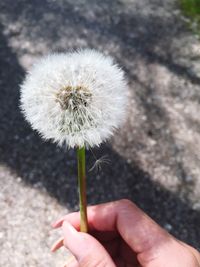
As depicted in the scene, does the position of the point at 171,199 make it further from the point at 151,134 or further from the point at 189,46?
the point at 189,46

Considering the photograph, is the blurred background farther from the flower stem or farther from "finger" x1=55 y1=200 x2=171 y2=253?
the flower stem

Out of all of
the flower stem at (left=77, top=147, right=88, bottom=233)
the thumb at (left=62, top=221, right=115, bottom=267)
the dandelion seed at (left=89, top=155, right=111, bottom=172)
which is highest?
the flower stem at (left=77, top=147, right=88, bottom=233)

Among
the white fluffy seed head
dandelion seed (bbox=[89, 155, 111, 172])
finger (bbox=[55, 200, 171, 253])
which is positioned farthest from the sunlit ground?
the white fluffy seed head

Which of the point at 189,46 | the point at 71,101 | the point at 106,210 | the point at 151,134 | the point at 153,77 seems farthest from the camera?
the point at 189,46

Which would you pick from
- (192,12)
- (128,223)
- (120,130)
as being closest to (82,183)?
(128,223)

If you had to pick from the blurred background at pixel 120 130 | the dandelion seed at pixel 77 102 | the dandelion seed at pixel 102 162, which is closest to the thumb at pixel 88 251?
the dandelion seed at pixel 77 102

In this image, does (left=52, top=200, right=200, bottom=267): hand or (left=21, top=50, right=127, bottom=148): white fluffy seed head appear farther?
(left=52, top=200, right=200, bottom=267): hand

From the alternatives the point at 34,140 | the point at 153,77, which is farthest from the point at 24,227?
the point at 153,77

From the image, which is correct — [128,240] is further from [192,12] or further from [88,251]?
[192,12]
